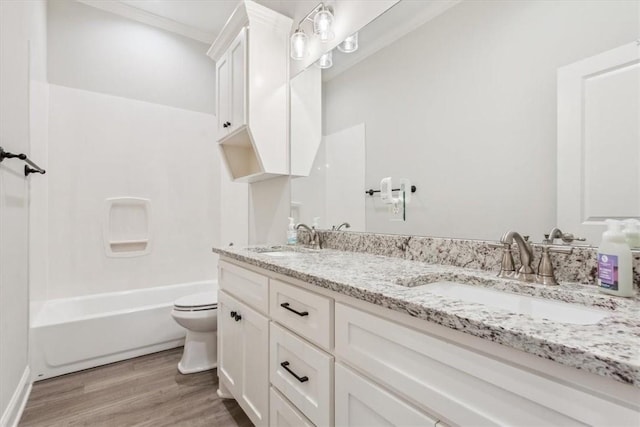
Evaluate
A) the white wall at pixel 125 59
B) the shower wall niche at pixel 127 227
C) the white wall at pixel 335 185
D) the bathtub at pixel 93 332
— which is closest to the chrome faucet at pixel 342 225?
the white wall at pixel 335 185

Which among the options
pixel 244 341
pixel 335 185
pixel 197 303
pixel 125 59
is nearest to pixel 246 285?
pixel 244 341

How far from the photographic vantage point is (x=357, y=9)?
5.19 ft

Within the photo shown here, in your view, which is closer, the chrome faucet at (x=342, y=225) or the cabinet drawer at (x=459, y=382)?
the cabinet drawer at (x=459, y=382)

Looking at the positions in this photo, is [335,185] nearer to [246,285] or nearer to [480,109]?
[246,285]

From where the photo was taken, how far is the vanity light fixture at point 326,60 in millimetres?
1783

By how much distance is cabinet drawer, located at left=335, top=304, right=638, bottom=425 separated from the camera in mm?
453

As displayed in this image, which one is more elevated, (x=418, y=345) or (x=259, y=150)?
(x=259, y=150)

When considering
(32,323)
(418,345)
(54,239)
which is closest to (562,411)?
(418,345)

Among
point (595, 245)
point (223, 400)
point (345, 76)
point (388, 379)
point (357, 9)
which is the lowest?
point (223, 400)

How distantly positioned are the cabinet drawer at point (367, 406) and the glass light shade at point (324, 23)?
65.4 inches

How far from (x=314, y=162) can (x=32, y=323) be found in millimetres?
2065

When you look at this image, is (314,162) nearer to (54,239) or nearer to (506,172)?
(506,172)

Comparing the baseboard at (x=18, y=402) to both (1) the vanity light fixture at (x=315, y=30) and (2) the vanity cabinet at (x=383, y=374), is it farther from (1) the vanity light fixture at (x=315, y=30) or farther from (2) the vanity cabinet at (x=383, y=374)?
(1) the vanity light fixture at (x=315, y=30)

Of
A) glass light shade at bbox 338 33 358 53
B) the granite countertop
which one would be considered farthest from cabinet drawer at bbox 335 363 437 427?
glass light shade at bbox 338 33 358 53
